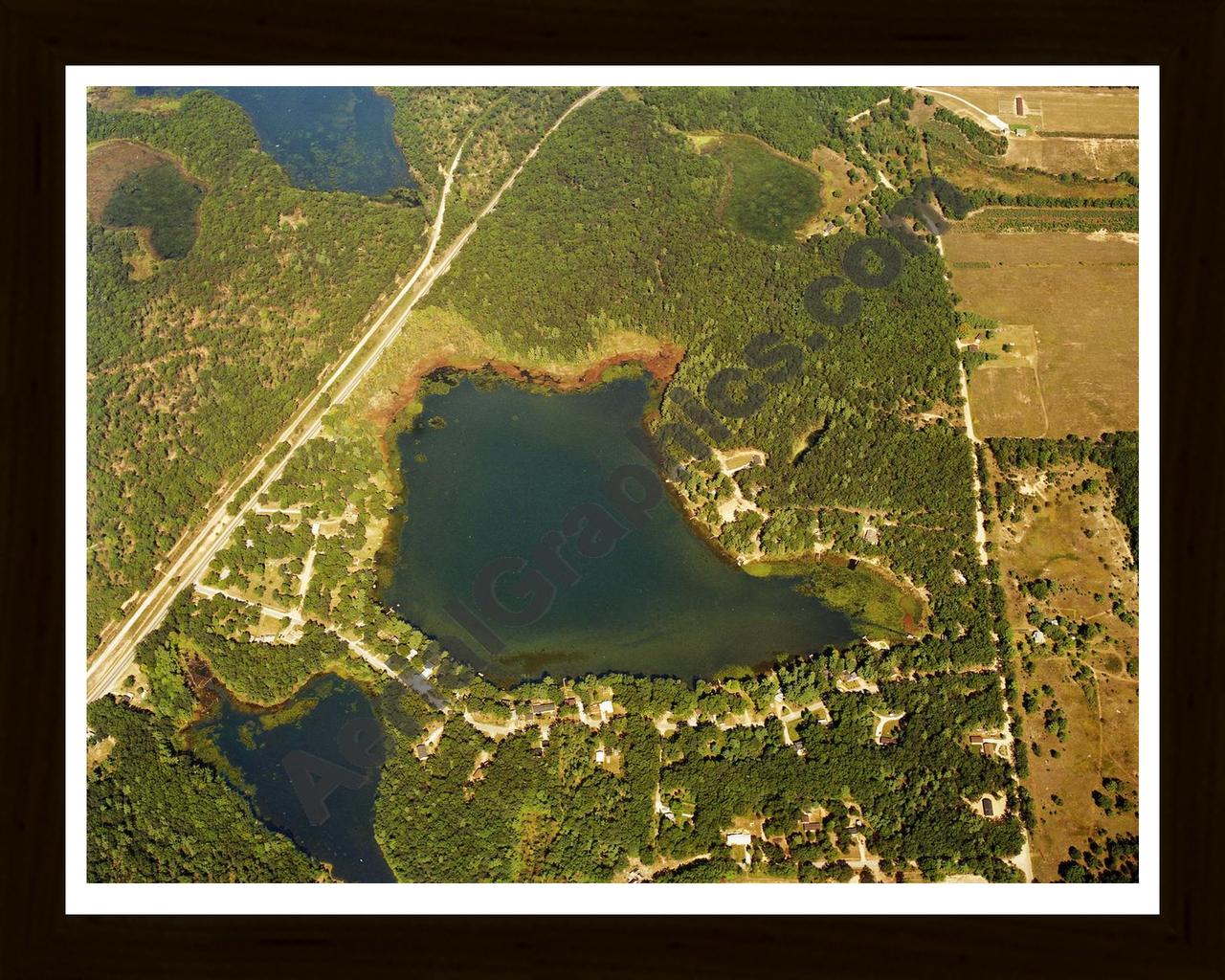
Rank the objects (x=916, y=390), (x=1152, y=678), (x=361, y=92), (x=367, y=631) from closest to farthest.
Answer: (x=1152, y=678)
(x=367, y=631)
(x=916, y=390)
(x=361, y=92)

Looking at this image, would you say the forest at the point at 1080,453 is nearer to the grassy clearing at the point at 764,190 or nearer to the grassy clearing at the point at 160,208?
the grassy clearing at the point at 764,190

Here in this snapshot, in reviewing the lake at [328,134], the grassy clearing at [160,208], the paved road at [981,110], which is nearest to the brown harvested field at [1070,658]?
the paved road at [981,110]

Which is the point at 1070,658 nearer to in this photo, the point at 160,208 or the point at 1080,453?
the point at 1080,453

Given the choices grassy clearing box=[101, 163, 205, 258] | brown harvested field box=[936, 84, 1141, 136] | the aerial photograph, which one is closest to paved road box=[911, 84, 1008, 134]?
brown harvested field box=[936, 84, 1141, 136]

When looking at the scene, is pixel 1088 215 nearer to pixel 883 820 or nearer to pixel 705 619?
pixel 705 619
